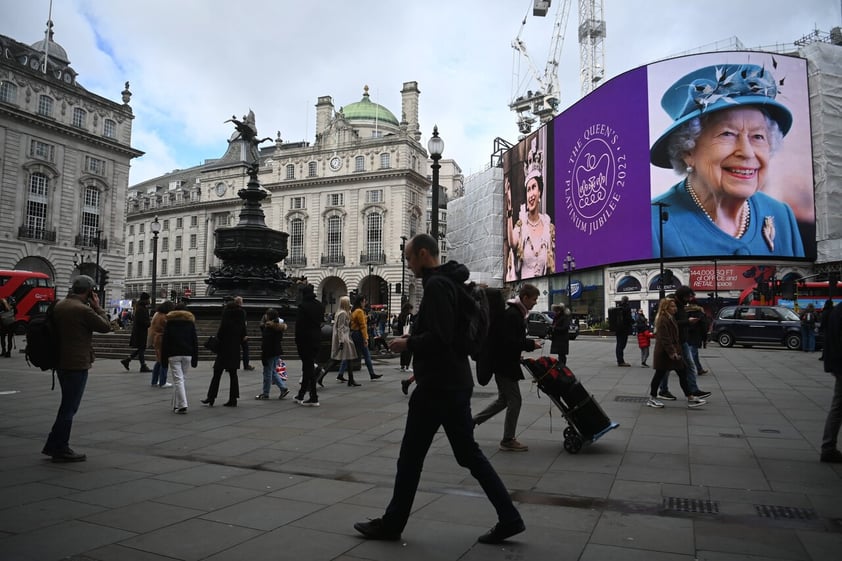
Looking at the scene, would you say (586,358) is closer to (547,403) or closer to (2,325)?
(547,403)

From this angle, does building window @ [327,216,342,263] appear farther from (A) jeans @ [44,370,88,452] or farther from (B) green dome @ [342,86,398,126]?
(A) jeans @ [44,370,88,452]

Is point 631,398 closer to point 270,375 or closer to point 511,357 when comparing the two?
point 511,357

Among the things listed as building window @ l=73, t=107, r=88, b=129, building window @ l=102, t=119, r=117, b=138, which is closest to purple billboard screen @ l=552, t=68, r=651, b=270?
building window @ l=102, t=119, r=117, b=138

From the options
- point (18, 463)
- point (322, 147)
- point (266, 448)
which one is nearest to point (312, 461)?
point (266, 448)

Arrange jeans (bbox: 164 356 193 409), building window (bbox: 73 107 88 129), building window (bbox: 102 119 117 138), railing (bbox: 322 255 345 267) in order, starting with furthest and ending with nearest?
railing (bbox: 322 255 345 267) → building window (bbox: 102 119 117 138) → building window (bbox: 73 107 88 129) → jeans (bbox: 164 356 193 409)

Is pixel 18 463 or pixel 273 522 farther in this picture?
pixel 18 463

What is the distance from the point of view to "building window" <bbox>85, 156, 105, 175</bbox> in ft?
167

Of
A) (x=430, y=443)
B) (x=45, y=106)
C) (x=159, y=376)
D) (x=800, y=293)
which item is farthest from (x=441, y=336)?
(x=45, y=106)

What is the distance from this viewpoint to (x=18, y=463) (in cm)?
572

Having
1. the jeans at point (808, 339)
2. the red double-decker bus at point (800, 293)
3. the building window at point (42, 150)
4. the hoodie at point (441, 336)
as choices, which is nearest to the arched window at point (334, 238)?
the building window at point (42, 150)

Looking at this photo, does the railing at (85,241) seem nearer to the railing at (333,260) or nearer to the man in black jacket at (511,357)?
the railing at (333,260)

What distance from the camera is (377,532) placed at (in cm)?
376

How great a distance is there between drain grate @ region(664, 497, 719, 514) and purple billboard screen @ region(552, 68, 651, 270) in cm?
4300

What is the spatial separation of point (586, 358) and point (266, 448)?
14675mm
